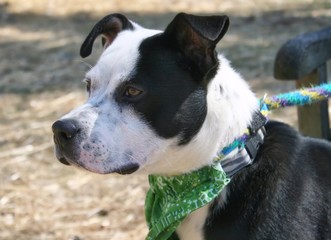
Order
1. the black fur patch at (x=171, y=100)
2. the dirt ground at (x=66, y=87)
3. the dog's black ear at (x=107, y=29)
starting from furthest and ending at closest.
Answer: the dirt ground at (x=66, y=87), the dog's black ear at (x=107, y=29), the black fur patch at (x=171, y=100)

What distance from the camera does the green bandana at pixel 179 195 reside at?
9.16ft

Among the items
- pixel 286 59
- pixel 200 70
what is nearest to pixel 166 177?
pixel 200 70

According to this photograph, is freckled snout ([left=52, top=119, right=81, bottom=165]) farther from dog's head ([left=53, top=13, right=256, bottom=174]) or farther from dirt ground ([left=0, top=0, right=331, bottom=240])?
dirt ground ([left=0, top=0, right=331, bottom=240])

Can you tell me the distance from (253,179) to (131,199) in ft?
6.00

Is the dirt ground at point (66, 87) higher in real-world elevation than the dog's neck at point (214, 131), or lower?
lower

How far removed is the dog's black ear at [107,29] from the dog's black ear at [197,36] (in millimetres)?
379

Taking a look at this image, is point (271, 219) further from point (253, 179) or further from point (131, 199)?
point (131, 199)

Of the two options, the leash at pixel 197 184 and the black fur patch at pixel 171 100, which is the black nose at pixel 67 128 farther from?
the leash at pixel 197 184

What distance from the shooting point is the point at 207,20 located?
8.82ft

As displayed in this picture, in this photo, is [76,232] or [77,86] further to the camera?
[77,86]

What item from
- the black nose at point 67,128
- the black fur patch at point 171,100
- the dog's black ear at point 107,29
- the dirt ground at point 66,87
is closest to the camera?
the black nose at point 67,128

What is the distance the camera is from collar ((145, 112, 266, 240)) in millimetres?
2795

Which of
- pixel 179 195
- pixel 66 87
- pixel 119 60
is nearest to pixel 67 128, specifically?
pixel 119 60

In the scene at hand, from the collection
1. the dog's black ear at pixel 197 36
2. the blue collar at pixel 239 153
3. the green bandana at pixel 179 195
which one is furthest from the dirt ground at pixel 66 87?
the dog's black ear at pixel 197 36
